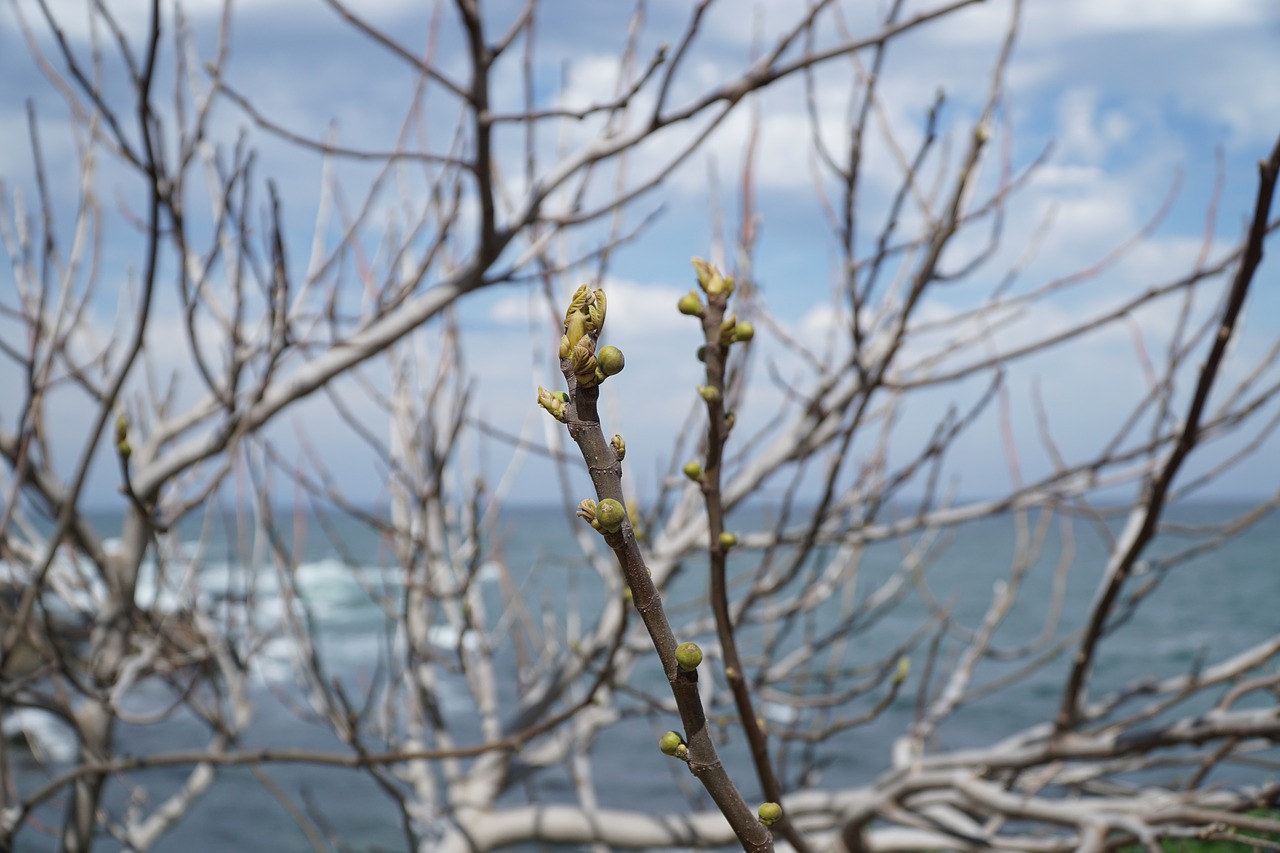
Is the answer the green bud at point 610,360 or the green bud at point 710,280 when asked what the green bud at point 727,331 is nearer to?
the green bud at point 710,280

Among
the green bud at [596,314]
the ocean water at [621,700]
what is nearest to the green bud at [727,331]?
the green bud at [596,314]

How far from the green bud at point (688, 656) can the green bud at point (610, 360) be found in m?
0.20

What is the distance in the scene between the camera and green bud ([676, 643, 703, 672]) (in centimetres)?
69

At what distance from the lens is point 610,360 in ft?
2.12

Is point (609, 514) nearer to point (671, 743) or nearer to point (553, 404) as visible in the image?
point (553, 404)

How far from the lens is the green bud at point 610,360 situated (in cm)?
64

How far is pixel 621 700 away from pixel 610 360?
13263mm

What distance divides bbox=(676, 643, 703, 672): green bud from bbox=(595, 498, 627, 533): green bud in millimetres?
116

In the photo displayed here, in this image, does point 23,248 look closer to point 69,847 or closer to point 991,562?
point 69,847

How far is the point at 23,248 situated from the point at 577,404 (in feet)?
9.07

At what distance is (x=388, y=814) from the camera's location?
12906mm

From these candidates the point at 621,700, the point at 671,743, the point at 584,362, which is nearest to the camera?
the point at 584,362

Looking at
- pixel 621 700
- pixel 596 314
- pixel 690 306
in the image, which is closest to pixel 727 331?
pixel 690 306

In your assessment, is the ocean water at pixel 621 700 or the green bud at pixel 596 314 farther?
the ocean water at pixel 621 700
